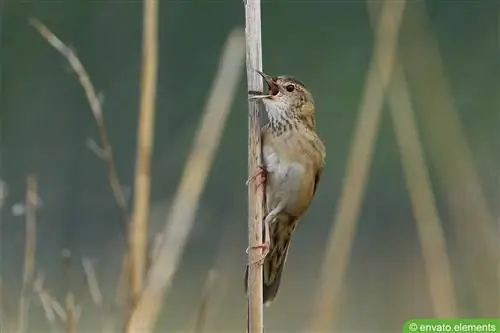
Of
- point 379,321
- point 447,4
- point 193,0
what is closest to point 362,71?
point 447,4

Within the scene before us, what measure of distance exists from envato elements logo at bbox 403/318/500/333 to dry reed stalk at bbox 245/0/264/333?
2.39 feet

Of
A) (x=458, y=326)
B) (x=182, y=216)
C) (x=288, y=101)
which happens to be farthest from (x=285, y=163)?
(x=458, y=326)

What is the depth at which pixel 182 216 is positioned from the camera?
1537mm

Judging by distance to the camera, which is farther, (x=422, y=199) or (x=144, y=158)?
(x=422, y=199)

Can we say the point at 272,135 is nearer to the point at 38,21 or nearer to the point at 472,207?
the point at 472,207

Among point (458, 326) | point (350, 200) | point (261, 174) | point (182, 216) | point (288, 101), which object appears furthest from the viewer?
point (458, 326)

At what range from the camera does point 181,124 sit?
258 cm

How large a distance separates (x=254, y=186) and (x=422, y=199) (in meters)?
0.40

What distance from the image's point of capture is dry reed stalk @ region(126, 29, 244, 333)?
A: 1530mm

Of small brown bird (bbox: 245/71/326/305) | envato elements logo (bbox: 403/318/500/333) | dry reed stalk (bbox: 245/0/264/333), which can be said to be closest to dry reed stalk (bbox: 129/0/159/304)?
dry reed stalk (bbox: 245/0/264/333)

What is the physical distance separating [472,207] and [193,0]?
1.23 m

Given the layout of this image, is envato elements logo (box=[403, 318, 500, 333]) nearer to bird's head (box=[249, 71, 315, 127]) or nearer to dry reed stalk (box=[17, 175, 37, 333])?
bird's head (box=[249, 71, 315, 127])

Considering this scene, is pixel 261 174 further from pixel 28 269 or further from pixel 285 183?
pixel 28 269

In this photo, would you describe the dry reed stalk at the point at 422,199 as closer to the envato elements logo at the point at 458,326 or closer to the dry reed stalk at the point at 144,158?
the envato elements logo at the point at 458,326
